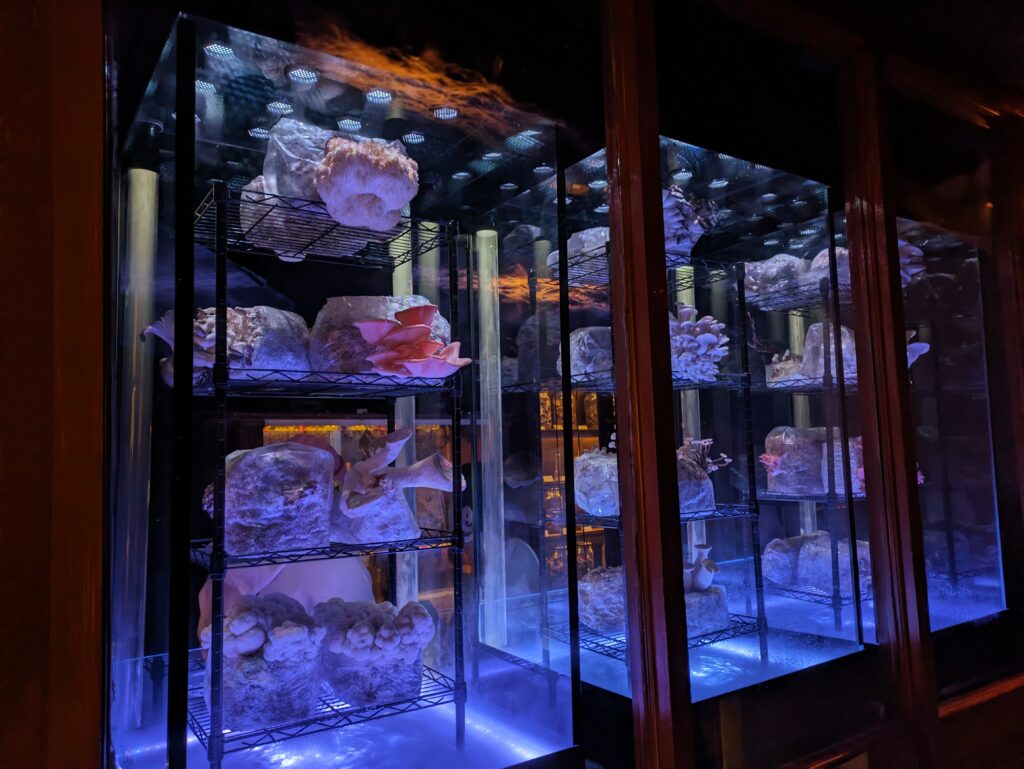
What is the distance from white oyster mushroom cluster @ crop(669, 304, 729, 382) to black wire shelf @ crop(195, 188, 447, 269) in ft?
2.84

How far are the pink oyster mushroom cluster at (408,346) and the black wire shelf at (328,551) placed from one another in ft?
1.37

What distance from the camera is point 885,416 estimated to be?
233cm

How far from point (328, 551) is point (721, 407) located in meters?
1.47

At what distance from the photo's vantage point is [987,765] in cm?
238

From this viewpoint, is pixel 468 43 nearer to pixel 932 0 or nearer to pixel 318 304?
pixel 318 304

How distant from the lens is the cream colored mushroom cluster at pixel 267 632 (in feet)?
4.99

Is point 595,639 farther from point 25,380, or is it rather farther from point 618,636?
point 25,380

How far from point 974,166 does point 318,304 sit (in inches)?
107

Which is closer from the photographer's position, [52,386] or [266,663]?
[52,386]

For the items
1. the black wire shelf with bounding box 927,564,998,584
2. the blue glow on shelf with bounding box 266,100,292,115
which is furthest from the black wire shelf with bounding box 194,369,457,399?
the black wire shelf with bounding box 927,564,998,584

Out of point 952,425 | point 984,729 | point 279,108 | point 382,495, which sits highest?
point 279,108

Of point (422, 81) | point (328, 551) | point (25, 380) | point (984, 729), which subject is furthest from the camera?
point (984, 729)

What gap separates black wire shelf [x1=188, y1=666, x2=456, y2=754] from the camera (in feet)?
4.92

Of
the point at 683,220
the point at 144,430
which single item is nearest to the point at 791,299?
the point at 683,220
